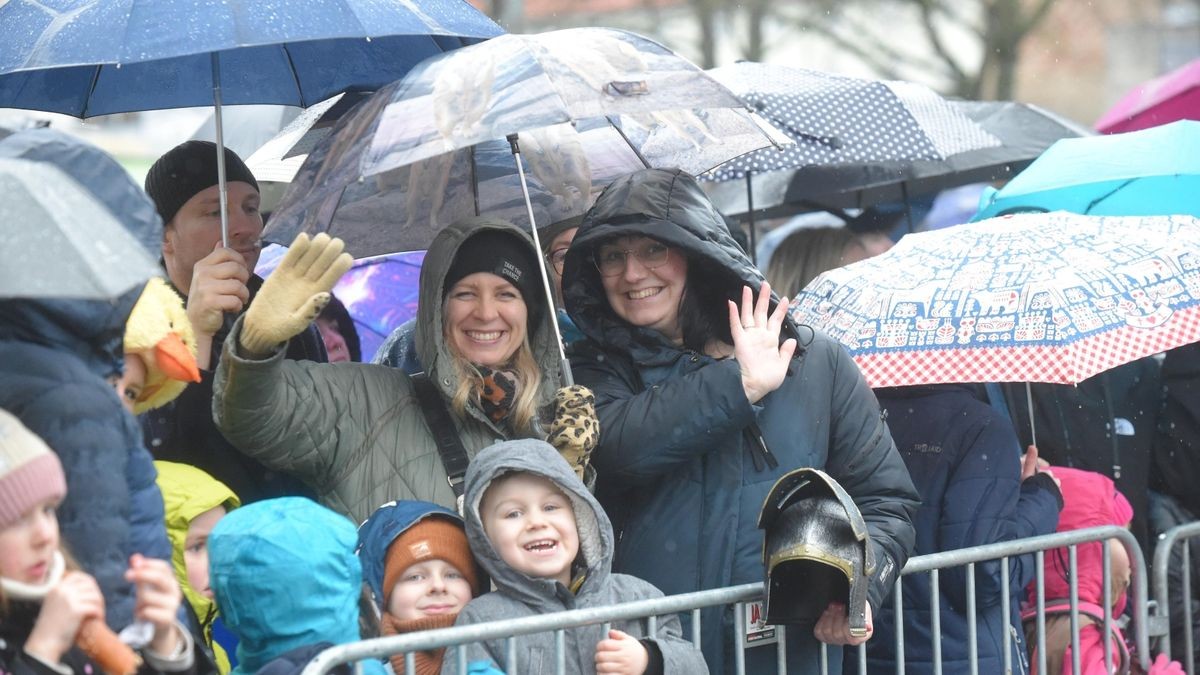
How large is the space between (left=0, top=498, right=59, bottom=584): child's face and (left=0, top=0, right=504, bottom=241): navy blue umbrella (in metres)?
1.58

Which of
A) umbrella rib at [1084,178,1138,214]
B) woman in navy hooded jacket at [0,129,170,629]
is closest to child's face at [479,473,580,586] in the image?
woman in navy hooded jacket at [0,129,170,629]

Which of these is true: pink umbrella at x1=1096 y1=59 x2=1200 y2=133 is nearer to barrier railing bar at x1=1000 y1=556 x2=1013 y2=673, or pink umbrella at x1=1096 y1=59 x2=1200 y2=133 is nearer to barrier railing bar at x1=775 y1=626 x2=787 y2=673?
barrier railing bar at x1=1000 y1=556 x2=1013 y2=673

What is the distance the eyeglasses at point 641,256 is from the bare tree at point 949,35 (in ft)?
57.7

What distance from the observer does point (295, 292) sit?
150 inches

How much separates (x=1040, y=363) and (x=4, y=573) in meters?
3.06

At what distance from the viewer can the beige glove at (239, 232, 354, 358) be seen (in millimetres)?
3799

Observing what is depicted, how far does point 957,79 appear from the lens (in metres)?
22.6

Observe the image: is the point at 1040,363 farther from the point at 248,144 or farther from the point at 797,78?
the point at 248,144

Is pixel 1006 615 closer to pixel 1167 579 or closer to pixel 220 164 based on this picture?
pixel 1167 579

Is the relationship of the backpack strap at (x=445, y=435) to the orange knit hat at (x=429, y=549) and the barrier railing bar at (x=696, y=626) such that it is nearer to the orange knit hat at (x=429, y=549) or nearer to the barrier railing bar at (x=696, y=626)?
the orange knit hat at (x=429, y=549)

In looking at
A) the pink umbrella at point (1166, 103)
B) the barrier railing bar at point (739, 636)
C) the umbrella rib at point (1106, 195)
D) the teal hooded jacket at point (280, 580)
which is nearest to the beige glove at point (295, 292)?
the teal hooded jacket at point (280, 580)

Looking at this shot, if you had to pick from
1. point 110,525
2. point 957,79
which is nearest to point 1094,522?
point 110,525

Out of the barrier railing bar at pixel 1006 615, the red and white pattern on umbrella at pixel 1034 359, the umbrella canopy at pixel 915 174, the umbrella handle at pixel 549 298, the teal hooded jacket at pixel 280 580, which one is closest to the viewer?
the teal hooded jacket at pixel 280 580

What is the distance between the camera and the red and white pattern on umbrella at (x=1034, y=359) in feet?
15.4
